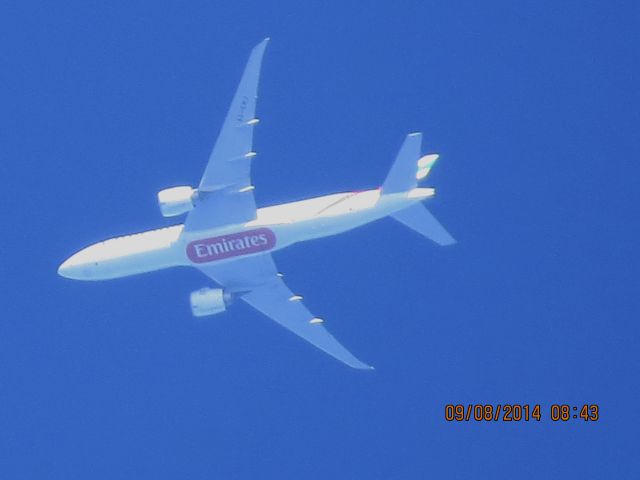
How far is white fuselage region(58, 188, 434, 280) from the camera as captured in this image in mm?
40406

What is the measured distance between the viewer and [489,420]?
47250 mm

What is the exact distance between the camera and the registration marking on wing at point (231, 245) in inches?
1634

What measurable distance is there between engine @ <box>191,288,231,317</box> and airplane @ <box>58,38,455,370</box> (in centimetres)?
4

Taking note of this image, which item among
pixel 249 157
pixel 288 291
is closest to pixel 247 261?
pixel 288 291

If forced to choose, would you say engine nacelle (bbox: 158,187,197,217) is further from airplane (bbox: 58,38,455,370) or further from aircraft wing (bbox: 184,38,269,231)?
aircraft wing (bbox: 184,38,269,231)

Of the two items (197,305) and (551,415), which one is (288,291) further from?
(551,415)

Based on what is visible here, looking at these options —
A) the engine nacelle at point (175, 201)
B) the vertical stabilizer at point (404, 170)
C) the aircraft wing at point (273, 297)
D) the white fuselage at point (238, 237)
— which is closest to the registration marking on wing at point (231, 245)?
the white fuselage at point (238, 237)

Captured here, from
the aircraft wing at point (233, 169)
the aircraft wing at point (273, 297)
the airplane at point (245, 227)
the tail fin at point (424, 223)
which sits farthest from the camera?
the aircraft wing at point (273, 297)

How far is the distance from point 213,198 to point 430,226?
7547 mm

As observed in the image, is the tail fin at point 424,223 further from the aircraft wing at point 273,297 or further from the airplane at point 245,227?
the aircraft wing at point 273,297

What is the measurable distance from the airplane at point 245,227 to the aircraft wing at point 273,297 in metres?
0.04

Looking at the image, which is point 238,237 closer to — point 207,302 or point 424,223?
point 207,302

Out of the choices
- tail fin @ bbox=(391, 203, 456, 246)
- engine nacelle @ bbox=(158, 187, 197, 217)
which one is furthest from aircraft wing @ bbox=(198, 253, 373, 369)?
tail fin @ bbox=(391, 203, 456, 246)

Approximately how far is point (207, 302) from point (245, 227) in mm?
3480
